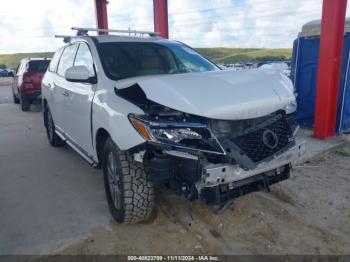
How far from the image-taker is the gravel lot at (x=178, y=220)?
116 inches

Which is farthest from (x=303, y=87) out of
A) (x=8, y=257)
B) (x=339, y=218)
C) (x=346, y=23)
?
(x=8, y=257)

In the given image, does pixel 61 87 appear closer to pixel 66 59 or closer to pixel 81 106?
pixel 66 59

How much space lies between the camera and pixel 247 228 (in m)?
3.21

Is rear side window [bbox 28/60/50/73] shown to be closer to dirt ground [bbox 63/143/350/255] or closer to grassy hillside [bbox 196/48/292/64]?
grassy hillside [bbox 196/48/292/64]

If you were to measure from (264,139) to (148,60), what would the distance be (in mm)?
1776

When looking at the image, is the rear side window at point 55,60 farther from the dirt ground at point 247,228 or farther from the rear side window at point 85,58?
the dirt ground at point 247,228

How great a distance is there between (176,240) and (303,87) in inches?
196

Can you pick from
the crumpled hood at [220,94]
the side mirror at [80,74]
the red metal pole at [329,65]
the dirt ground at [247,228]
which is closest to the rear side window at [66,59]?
the side mirror at [80,74]

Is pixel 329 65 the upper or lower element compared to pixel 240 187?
upper

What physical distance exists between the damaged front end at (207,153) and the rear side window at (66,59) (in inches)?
90.2

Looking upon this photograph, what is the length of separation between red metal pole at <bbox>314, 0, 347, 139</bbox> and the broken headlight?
3846 mm

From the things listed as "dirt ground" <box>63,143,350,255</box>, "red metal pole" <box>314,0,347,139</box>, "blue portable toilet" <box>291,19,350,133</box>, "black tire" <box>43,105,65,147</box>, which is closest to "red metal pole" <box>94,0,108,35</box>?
"black tire" <box>43,105,65,147</box>

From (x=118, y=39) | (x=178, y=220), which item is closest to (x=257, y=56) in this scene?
(x=118, y=39)

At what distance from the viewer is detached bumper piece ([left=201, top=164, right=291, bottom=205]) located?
8.90 ft
